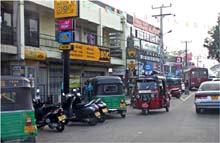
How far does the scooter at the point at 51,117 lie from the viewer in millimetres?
14469

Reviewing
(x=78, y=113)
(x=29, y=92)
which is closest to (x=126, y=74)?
(x=78, y=113)

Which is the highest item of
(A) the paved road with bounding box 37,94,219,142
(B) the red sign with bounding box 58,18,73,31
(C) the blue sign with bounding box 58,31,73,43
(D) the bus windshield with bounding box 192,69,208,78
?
(B) the red sign with bounding box 58,18,73,31

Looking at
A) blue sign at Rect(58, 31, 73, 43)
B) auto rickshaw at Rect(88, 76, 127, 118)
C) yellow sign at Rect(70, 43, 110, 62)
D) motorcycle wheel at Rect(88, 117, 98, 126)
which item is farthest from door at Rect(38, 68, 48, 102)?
motorcycle wheel at Rect(88, 117, 98, 126)

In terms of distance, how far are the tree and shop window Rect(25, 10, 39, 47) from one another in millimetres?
33059

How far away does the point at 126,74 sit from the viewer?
128 ft

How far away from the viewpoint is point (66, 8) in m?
22.0

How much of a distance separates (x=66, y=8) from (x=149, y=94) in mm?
6420

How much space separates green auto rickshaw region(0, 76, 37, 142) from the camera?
399 inches

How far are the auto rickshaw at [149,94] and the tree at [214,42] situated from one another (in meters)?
34.2

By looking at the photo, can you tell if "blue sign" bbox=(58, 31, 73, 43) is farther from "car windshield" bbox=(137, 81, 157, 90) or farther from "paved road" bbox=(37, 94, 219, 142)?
"paved road" bbox=(37, 94, 219, 142)

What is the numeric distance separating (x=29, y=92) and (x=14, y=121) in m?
0.92

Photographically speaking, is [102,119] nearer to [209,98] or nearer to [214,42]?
[209,98]

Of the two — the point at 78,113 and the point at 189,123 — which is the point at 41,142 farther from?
the point at 189,123

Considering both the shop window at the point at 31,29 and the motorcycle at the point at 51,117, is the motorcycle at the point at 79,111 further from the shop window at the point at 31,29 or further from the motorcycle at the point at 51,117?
the shop window at the point at 31,29
